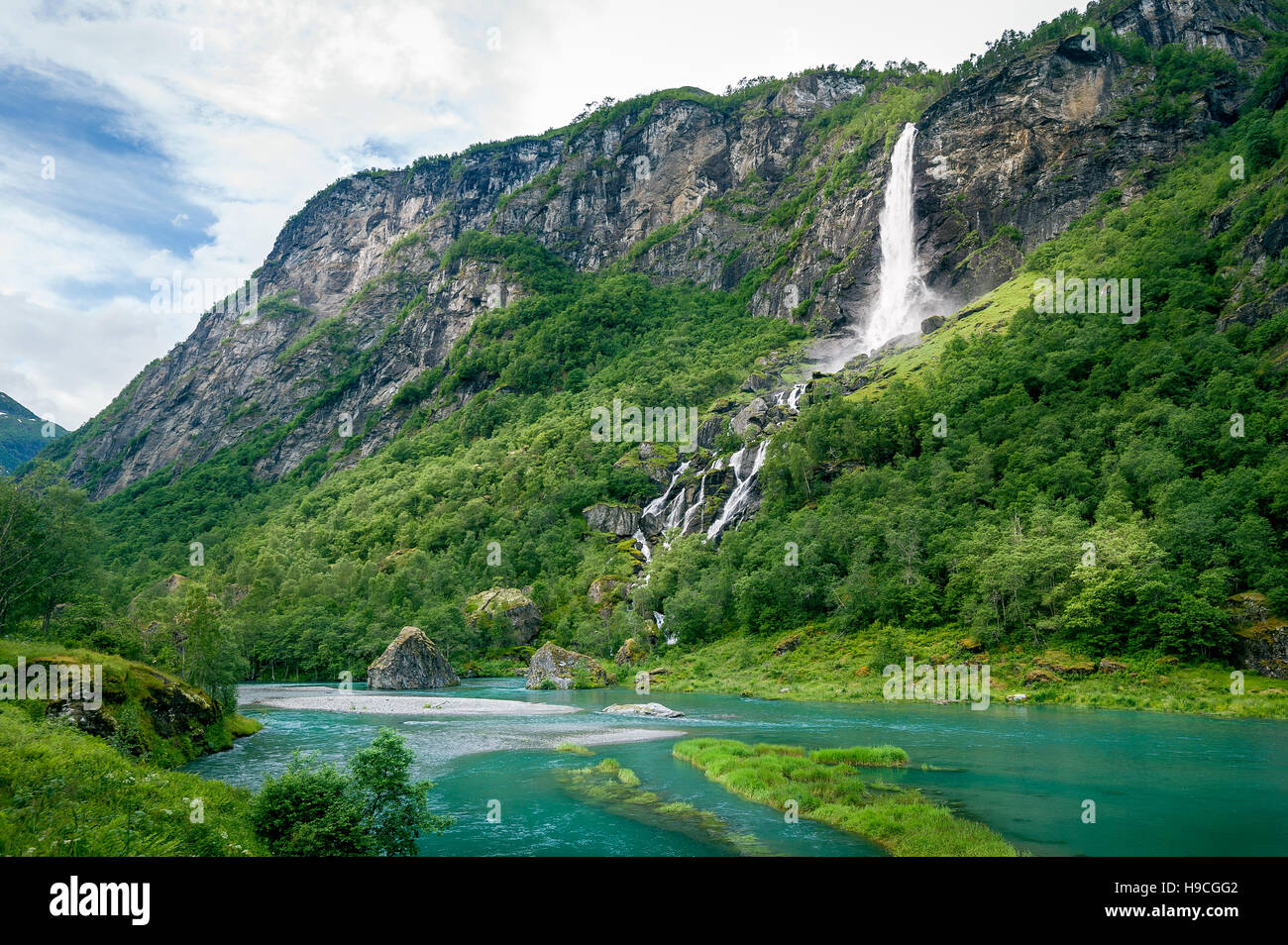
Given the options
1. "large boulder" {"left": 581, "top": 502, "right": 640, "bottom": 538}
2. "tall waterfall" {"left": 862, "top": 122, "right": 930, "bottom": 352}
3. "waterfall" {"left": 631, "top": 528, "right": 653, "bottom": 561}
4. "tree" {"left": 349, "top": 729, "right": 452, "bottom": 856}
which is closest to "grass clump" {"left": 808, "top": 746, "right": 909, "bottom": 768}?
"tree" {"left": 349, "top": 729, "right": 452, "bottom": 856}

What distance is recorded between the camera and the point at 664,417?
521 ft

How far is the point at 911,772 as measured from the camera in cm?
2814

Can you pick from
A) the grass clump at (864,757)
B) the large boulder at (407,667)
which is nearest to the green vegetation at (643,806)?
the grass clump at (864,757)

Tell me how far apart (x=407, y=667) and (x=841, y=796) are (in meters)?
66.0

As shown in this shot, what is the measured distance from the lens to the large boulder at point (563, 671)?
79625 millimetres

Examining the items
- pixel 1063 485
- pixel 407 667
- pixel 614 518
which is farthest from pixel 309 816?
pixel 614 518

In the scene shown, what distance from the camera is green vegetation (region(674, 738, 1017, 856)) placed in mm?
18203

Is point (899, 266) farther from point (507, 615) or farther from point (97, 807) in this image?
point (97, 807)

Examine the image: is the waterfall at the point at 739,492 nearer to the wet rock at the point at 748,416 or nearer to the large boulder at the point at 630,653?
the wet rock at the point at 748,416

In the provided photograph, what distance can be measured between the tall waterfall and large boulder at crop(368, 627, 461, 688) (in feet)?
430

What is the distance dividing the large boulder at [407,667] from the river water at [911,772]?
26.5 meters

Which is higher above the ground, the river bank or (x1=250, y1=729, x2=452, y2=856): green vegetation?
(x1=250, y1=729, x2=452, y2=856): green vegetation

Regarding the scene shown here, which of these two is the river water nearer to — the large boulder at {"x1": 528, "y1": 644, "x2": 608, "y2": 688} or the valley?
the valley
